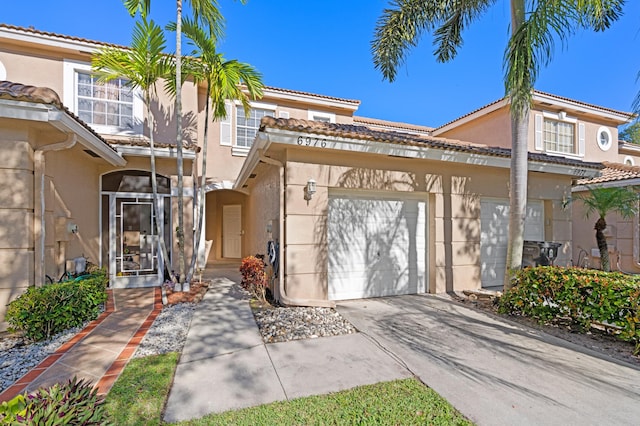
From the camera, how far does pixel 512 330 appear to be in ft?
18.3

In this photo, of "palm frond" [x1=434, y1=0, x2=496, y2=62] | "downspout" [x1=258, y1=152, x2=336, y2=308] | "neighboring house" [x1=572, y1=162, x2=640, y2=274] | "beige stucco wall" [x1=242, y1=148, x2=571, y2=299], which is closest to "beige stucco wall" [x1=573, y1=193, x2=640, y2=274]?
"neighboring house" [x1=572, y1=162, x2=640, y2=274]

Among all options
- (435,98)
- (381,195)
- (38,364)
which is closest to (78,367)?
(38,364)

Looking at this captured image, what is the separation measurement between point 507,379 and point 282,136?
5.53 m

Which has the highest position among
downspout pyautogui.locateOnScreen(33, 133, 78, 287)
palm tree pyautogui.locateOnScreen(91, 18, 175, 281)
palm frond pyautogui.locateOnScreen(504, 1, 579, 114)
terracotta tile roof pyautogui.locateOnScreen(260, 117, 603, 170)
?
palm tree pyautogui.locateOnScreen(91, 18, 175, 281)

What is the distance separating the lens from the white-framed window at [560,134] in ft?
51.5

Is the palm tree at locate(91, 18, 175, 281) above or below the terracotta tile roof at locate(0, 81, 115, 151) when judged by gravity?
above

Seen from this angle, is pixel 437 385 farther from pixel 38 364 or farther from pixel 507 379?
pixel 38 364

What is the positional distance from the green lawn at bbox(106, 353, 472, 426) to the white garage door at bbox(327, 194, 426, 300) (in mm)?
3852

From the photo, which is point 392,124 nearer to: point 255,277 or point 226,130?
point 226,130

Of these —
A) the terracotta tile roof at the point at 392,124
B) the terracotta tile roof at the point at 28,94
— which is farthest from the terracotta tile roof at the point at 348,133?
the terracotta tile roof at the point at 392,124

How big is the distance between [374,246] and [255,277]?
3.19 meters

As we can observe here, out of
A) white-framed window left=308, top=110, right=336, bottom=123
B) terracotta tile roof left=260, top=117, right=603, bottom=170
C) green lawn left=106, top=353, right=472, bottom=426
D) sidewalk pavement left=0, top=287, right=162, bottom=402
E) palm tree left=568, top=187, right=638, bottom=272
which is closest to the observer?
green lawn left=106, top=353, right=472, bottom=426

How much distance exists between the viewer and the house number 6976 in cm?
628

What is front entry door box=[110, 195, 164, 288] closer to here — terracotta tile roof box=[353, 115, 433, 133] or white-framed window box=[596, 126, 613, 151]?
terracotta tile roof box=[353, 115, 433, 133]
